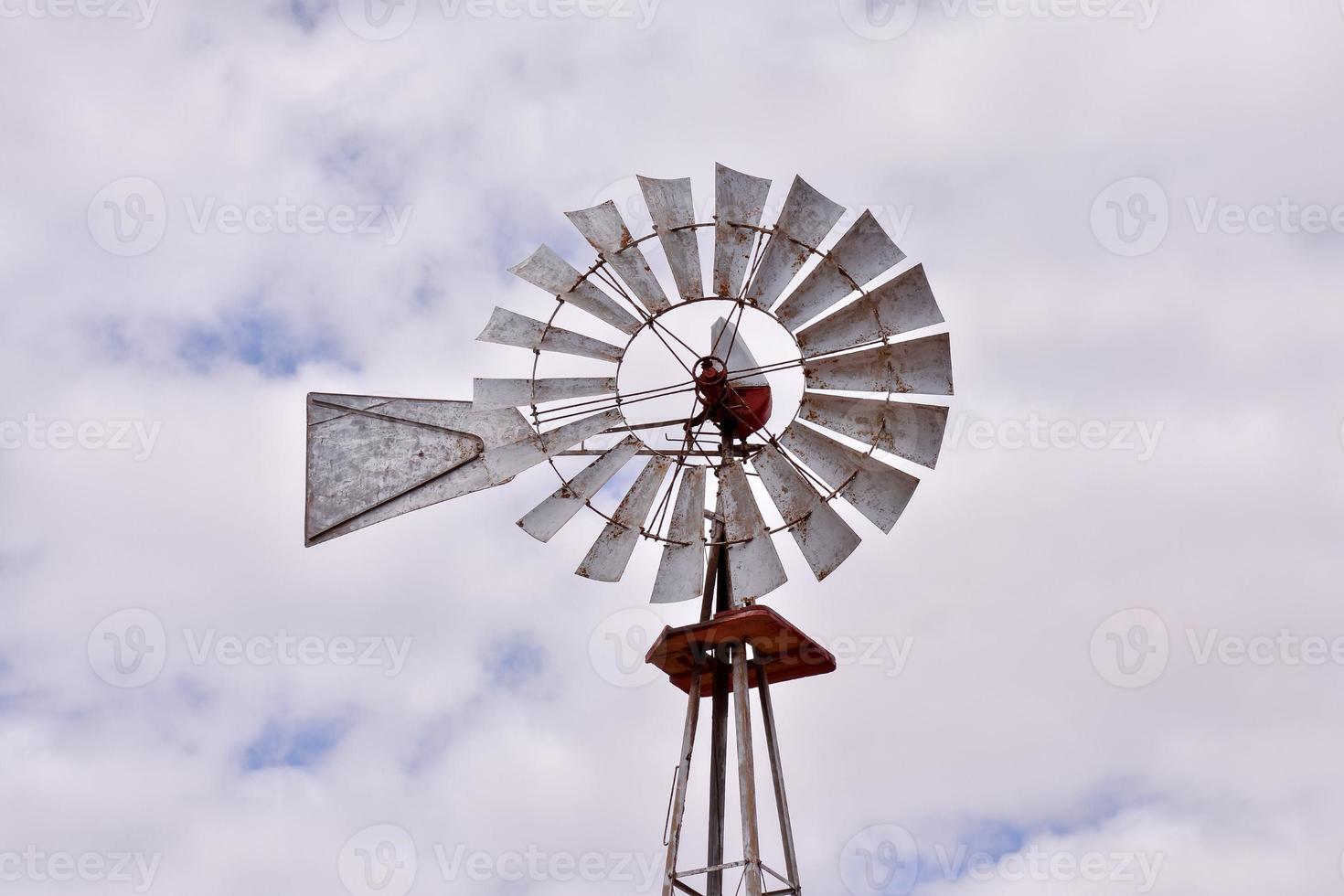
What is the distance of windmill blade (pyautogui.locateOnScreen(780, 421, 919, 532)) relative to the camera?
9625 millimetres

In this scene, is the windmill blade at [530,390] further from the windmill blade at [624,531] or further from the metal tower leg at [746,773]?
the metal tower leg at [746,773]

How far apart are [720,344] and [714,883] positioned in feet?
11.7

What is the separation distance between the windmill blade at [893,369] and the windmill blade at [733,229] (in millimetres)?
758

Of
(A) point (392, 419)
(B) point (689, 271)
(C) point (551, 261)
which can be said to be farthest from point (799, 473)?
(A) point (392, 419)

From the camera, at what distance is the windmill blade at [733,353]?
1021cm

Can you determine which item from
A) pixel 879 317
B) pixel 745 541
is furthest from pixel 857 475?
pixel 879 317

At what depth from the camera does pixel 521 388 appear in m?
9.94

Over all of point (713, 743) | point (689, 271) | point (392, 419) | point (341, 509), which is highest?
point (689, 271)

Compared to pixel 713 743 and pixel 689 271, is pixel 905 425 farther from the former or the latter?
pixel 713 743

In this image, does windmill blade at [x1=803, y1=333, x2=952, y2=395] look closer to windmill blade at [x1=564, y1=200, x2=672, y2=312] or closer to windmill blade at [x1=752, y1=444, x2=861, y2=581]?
windmill blade at [x1=752, y1=444, x2=861, y2=581]

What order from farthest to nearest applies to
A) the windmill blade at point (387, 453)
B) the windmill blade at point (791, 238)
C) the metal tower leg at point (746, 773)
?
the windmill blade at point (387, 453)
the windmill blade at point (791, 238)
the metal tower leg at point (746, 773)

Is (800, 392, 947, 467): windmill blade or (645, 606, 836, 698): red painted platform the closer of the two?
(645, 606, 836, 698): red painted platform

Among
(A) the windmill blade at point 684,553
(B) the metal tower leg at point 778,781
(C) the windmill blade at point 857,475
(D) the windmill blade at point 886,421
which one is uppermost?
(D) the windmill blade at point 886,421

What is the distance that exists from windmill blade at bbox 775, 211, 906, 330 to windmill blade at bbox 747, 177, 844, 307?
4.8 inches
